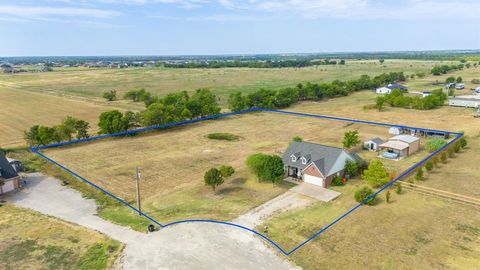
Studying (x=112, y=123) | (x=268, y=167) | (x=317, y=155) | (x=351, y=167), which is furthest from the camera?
(x=112, y=123)

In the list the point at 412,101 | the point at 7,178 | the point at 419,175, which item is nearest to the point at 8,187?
the point at 7,178

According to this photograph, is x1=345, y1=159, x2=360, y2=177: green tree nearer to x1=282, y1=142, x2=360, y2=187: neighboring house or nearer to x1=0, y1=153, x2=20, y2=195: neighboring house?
x1=282, y1=142, x2=360, y2=187: neighboring house

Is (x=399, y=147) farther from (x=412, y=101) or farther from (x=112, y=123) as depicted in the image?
(x=412, y=101)

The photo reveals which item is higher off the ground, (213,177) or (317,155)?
(317,155)

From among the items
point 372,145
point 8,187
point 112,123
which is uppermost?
point 112,123

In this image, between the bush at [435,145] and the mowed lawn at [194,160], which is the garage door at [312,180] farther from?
the bush at [435,145]

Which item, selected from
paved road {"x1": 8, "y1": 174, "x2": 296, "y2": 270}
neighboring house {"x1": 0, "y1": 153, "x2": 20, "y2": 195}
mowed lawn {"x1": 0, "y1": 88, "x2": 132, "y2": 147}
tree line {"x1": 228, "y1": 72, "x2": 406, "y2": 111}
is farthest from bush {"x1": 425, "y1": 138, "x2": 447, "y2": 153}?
mowed lawn {"x1": 0, "y1": 88, "x2": 132, "y2": 147}

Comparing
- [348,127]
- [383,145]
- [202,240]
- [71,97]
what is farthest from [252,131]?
[71,97]
